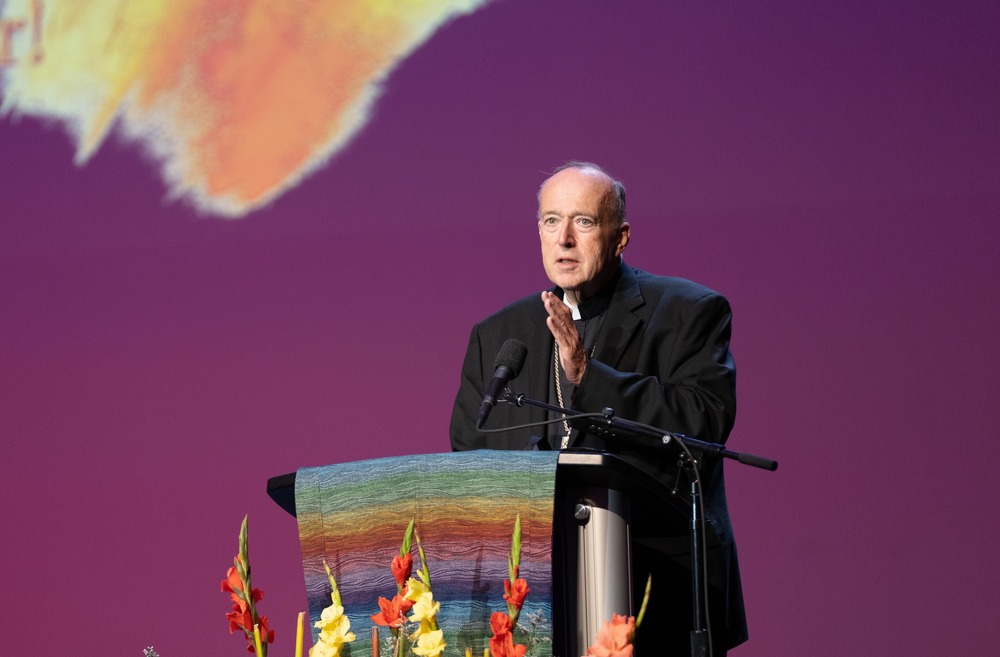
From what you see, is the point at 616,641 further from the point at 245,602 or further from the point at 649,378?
the point at 649,378

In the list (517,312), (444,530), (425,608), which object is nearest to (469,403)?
(517,312)

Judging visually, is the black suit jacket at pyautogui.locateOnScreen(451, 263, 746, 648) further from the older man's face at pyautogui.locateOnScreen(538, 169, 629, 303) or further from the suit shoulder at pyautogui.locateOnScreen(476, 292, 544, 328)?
the older man's face at pyautogui.locateOnScreen(538, 169, 629, 303)

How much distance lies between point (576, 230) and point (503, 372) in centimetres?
77

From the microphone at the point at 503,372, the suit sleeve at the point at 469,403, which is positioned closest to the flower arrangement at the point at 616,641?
the microphone at the point at 503,372

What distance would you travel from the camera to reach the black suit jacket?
2.58 meters

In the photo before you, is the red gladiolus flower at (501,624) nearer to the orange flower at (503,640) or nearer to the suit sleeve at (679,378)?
the orange flower at (503,640)

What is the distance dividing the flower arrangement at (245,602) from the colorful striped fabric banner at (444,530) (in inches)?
26.3

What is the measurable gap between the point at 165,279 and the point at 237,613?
2666 mm

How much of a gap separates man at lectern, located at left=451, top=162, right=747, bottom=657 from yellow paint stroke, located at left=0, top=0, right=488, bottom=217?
1041mm

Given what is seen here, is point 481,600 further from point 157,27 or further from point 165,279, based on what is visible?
point 157,27

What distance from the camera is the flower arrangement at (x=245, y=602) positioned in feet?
4.45

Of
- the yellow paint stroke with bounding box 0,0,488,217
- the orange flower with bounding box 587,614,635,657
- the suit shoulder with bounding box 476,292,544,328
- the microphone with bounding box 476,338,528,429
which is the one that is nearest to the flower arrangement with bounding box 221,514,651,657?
the orange flower with bounding box 587,614,635,657

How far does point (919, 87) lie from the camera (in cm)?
365

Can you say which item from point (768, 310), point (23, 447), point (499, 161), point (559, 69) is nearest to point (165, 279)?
point (23, 447)
